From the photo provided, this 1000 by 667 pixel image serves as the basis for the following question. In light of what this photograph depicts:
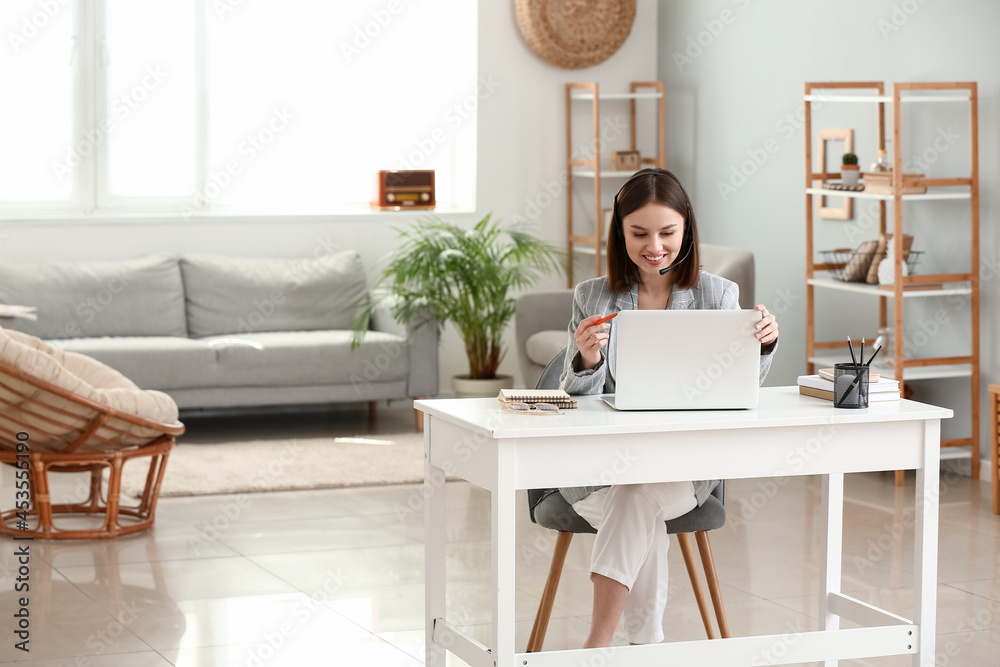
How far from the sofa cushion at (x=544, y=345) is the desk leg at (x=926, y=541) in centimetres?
289

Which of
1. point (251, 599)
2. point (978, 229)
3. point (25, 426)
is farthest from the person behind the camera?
point (978, 229)

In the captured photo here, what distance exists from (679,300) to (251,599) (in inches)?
57.4

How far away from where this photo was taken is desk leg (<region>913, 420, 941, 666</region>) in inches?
102

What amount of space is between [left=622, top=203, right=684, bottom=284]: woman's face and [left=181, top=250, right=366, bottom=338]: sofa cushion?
3.71 meters

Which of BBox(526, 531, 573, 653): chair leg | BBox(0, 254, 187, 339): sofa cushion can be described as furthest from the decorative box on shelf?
BBox(0, 254, 187, 339): sofa cushion

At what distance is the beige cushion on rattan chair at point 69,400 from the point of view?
3801mm

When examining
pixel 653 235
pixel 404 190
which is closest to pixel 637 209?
pixel 653 235

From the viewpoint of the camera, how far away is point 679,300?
9.27 feet

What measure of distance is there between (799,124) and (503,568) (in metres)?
3.96

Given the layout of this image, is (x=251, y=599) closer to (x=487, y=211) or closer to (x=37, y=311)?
(x=37, y=311)

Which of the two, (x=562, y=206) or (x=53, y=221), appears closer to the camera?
(x=53, y=221)

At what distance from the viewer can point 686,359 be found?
2455mm

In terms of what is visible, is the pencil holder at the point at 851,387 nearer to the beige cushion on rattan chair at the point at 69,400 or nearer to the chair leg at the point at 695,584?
the chair leg at the point at 695,584

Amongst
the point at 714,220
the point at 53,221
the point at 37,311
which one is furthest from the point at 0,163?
the point at 714,220
